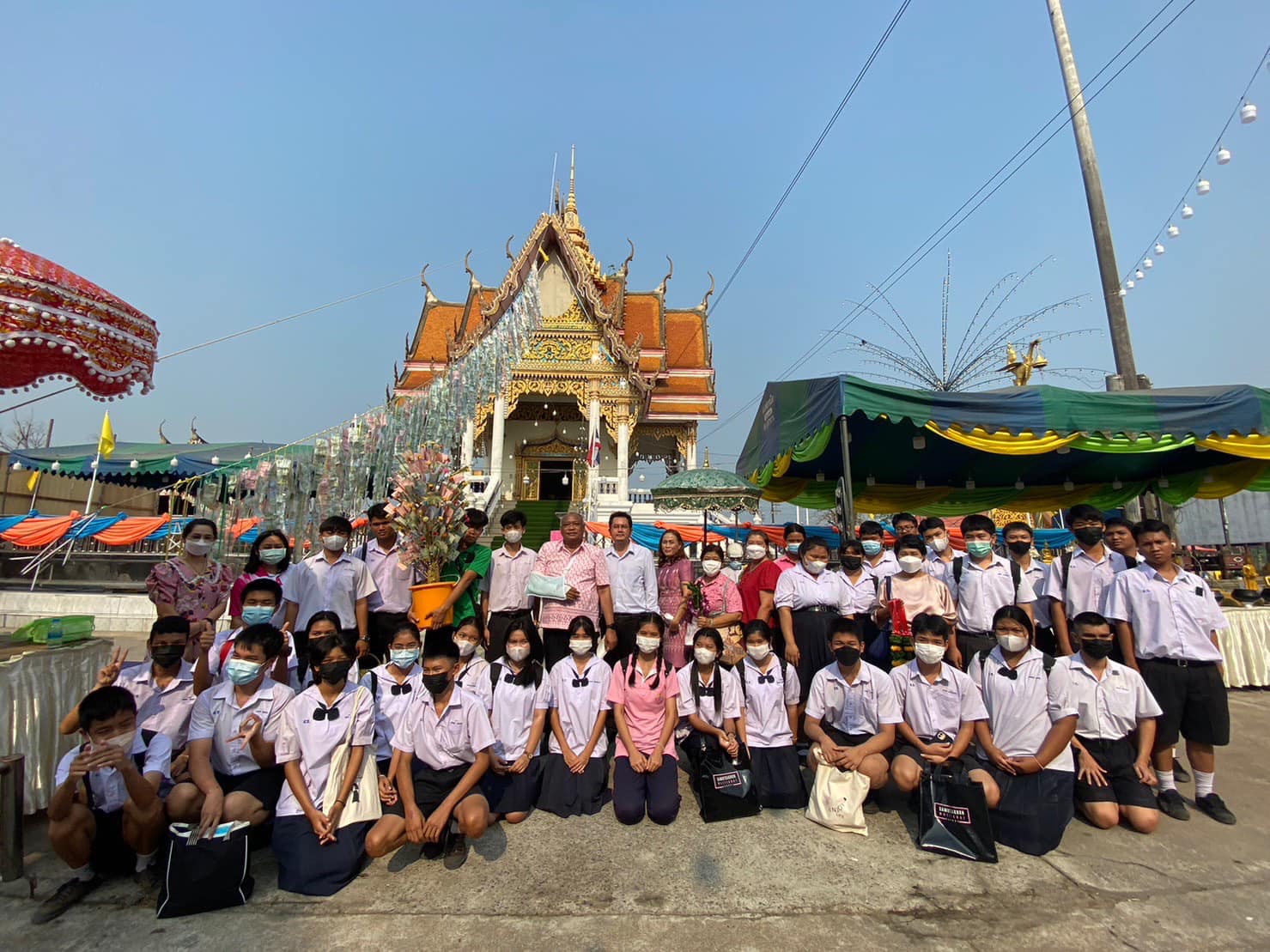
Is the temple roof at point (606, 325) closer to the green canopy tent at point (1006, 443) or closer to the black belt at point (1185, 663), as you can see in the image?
the green canopy tent at point (1006, 443)

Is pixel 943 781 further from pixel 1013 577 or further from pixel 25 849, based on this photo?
pixel 25 849

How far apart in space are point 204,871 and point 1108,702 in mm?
4114

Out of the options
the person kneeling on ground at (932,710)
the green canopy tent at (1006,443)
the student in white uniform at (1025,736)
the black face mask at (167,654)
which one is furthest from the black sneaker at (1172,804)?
the black face mask at (167,654)

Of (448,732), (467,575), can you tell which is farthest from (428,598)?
(448,732)

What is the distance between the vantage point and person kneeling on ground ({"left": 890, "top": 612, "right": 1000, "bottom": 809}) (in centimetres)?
313

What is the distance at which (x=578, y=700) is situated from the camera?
136 inches

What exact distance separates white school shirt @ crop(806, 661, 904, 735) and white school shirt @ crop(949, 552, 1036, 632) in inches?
36.9

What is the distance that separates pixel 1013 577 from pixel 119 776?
15.6 ft

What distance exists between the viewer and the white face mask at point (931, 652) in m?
3.21

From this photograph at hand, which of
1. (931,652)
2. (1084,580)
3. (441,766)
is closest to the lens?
(441,766)

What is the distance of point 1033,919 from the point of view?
233 centimetres

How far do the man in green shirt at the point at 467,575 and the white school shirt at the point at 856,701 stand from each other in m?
2.10

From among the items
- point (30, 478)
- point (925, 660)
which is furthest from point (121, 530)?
point (925, 660)

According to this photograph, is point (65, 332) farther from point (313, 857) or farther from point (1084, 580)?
point (1084, 580)
